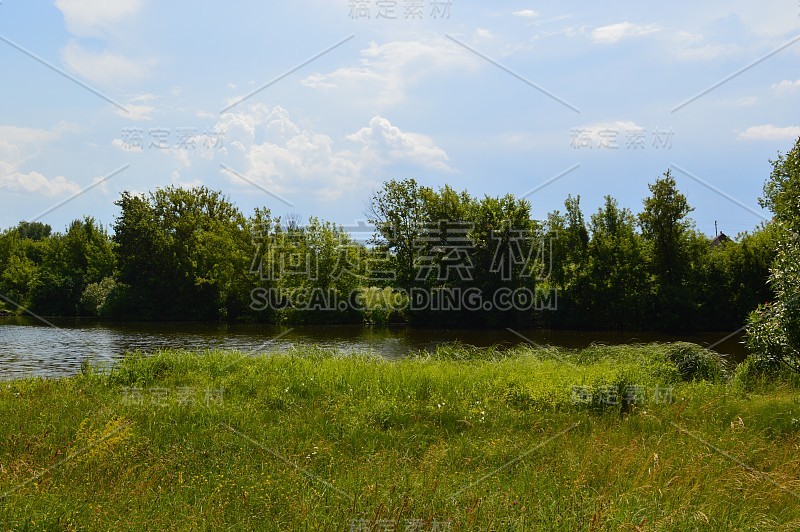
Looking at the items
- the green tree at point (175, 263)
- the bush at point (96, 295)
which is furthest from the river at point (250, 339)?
the bush at point (96, 295)

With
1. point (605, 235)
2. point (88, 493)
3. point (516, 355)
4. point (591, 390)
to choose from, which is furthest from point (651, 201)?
point (88, 493)

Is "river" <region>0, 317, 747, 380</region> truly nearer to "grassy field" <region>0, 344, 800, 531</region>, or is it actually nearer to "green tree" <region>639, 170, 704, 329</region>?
"green tree" <region>639, 170, 704, 329</region>

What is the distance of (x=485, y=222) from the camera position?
37281mm

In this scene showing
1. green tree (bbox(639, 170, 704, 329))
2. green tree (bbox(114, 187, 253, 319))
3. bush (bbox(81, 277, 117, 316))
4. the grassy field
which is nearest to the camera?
the grassy field

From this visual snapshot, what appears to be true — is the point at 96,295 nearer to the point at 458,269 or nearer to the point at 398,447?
the point at 458,269

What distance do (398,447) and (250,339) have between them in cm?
2315

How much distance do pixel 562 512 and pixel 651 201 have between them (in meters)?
35.2

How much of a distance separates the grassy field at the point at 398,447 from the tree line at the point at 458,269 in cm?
2320

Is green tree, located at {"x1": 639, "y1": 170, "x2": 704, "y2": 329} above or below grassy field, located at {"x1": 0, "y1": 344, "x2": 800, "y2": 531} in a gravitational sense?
above

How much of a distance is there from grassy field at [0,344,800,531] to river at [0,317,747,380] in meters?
10.2

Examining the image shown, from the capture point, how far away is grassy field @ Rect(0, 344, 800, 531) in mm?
5578

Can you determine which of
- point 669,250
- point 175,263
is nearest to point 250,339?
point 175,263

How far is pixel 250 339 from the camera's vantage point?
3055cm

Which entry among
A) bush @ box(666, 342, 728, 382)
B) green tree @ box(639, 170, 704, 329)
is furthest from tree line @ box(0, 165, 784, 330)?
bush @ box(666, 342, 728, 382)
